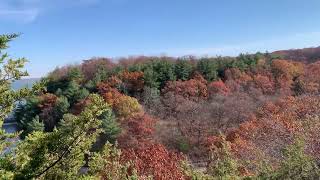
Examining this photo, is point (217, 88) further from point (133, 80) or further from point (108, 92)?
point (108, 92)

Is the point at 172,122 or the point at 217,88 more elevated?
the point at 217,88

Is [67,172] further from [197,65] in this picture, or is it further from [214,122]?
[197,65]

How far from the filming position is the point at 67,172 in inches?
326

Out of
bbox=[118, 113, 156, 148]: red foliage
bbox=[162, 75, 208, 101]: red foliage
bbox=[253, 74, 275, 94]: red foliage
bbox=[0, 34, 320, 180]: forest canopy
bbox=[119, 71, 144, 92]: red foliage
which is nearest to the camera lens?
bbox=[0, 34, 320, 180]: forest canopy

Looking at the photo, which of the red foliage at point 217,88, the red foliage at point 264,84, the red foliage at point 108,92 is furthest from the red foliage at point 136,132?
the red foliage at point 264,84

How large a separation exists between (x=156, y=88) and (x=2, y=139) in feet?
159

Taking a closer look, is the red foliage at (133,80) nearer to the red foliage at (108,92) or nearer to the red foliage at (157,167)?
the red foliage at (108,92)

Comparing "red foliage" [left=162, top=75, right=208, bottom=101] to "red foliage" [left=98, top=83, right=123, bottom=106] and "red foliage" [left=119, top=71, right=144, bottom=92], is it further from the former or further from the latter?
"red foliage" [left=98, top=83, right=123, bottom=106]

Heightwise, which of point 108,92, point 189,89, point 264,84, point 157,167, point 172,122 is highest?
point 157,167

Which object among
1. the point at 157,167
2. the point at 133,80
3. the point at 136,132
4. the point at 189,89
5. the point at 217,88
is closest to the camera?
the point at 157,167

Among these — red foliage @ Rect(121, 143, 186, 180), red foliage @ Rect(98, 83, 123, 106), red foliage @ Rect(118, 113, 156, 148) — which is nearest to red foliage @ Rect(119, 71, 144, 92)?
red foliage @ Rect(98, 83, 123, 106)

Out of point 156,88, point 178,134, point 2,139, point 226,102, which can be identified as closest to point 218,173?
point 2,139

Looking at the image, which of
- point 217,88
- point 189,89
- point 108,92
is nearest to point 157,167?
point 108,92

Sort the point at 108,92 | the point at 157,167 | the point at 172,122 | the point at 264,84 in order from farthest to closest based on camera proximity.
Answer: the point at 264,84, the point at 108,92, the point at 172,122, the point at 157,167
